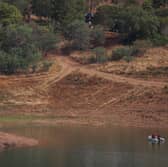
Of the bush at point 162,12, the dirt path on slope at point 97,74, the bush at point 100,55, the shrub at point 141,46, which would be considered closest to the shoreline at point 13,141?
the dirt path on slope at point 97,74

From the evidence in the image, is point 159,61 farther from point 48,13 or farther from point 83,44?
point 48,13

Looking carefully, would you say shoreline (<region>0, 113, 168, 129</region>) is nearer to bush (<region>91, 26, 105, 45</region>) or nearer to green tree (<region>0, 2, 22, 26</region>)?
bush (<region>91, 26, 105, 45</region>)

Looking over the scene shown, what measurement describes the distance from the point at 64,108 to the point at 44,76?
613 cm

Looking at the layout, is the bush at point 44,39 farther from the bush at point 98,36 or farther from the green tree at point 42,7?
the green tree at point 42,7

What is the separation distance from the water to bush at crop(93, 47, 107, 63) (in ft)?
56.6

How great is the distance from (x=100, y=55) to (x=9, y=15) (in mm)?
13330

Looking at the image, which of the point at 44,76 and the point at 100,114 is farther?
the point at 44,76

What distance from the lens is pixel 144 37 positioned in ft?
277

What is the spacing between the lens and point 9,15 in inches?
3378

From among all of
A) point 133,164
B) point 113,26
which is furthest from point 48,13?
point 133,164

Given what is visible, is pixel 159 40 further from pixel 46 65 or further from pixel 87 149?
pixel 87 149

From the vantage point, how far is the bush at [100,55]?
255ft

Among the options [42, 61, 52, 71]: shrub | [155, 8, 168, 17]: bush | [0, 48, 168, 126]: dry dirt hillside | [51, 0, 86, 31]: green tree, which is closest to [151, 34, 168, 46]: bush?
[0, 48, 168, 126]: dry dirt hillside

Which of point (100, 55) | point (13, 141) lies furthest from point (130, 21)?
point (13, 141)
